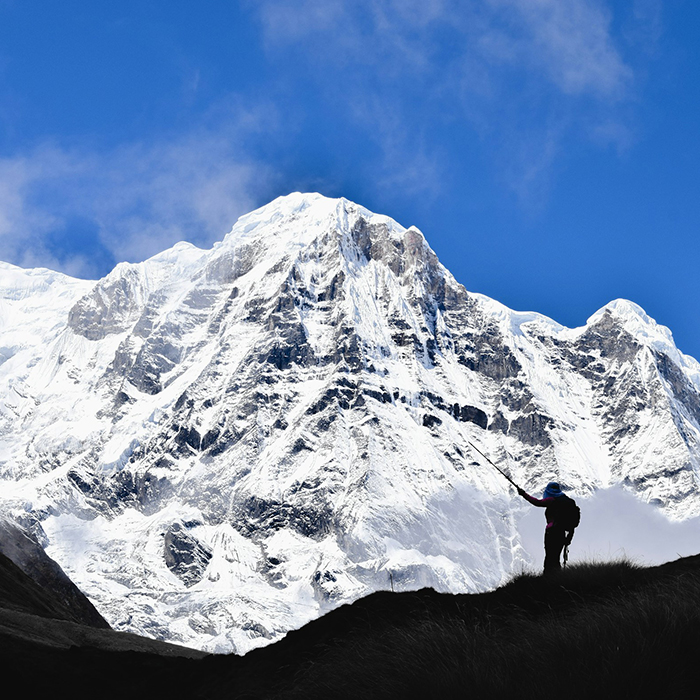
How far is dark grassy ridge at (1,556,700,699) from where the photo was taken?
6.74 meters

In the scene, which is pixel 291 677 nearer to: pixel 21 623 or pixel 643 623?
pixel 643 623

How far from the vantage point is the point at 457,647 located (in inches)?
298

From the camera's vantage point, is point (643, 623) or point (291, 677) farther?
point (291, 677)

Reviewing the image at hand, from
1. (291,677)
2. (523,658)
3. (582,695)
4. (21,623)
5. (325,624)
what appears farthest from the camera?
(21,623)

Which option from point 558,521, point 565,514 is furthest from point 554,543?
point 565,514

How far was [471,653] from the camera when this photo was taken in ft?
24.2

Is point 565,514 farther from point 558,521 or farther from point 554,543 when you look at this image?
point 554,543

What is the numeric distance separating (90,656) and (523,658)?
239 inches

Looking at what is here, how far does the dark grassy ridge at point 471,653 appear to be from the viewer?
6.74 metres

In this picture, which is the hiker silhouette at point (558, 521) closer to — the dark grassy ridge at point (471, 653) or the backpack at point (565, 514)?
the backpack at point (565, 514)

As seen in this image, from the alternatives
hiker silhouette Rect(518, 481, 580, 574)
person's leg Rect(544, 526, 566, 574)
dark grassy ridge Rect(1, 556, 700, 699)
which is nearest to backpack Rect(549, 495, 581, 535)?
hiker silhouette Rect(518, 481, 580, 574)

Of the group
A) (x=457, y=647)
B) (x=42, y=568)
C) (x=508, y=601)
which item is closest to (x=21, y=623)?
(x=508, y=601)

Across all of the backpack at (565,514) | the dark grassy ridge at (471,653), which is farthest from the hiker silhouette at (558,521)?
the dark grassy ridge at (471,653)

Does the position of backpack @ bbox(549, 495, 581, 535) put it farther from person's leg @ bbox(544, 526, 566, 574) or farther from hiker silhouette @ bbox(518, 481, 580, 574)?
person's leg @ bbox(544, 526, 566, 574)
